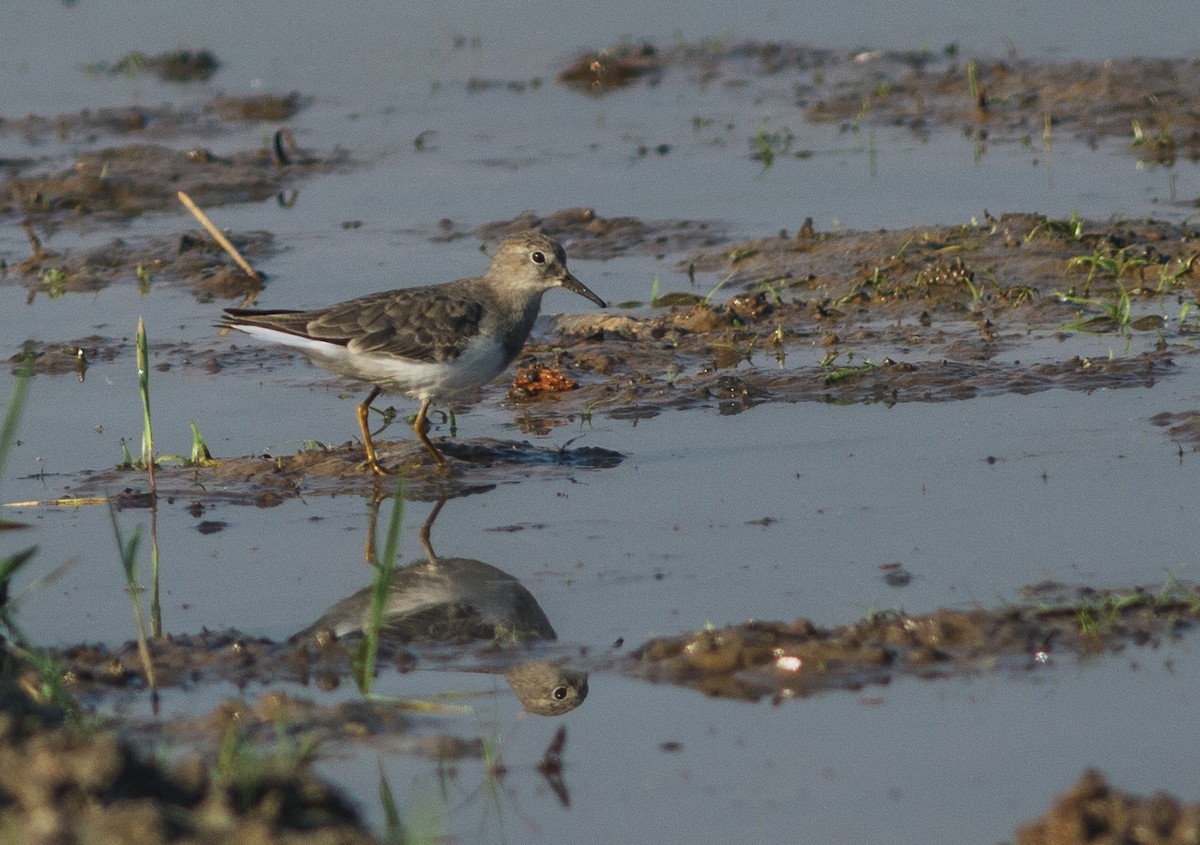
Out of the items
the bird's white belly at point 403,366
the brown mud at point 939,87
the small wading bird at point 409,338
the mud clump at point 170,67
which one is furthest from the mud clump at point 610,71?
the bird's white belly at point 403,366

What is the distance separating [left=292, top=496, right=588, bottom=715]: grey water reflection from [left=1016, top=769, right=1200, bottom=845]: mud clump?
1676mm

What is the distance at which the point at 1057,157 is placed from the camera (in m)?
13.9

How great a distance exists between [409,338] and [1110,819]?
4715mm

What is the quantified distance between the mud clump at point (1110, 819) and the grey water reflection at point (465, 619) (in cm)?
168

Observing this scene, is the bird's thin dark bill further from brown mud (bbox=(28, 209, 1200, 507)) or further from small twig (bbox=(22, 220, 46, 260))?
small twig (bbox=(22, 220, 46, 260))

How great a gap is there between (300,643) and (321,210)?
8261mm

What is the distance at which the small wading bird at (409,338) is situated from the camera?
8258 millimetres

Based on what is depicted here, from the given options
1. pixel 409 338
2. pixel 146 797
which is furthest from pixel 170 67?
pixel 146 797

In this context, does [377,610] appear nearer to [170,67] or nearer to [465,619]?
[465,619]

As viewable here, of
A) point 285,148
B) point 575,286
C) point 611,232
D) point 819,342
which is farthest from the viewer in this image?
point 285,148

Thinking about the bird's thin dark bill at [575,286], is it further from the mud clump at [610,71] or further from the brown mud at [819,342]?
the mud clump at [610,71]

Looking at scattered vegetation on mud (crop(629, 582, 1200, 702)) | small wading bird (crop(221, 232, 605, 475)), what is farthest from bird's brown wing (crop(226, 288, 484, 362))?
scattered vegetation on mud (crop(629, 582, 1200, 702))

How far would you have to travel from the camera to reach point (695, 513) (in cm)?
737

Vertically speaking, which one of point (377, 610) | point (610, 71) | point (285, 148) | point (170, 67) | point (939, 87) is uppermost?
point (170, 67)
